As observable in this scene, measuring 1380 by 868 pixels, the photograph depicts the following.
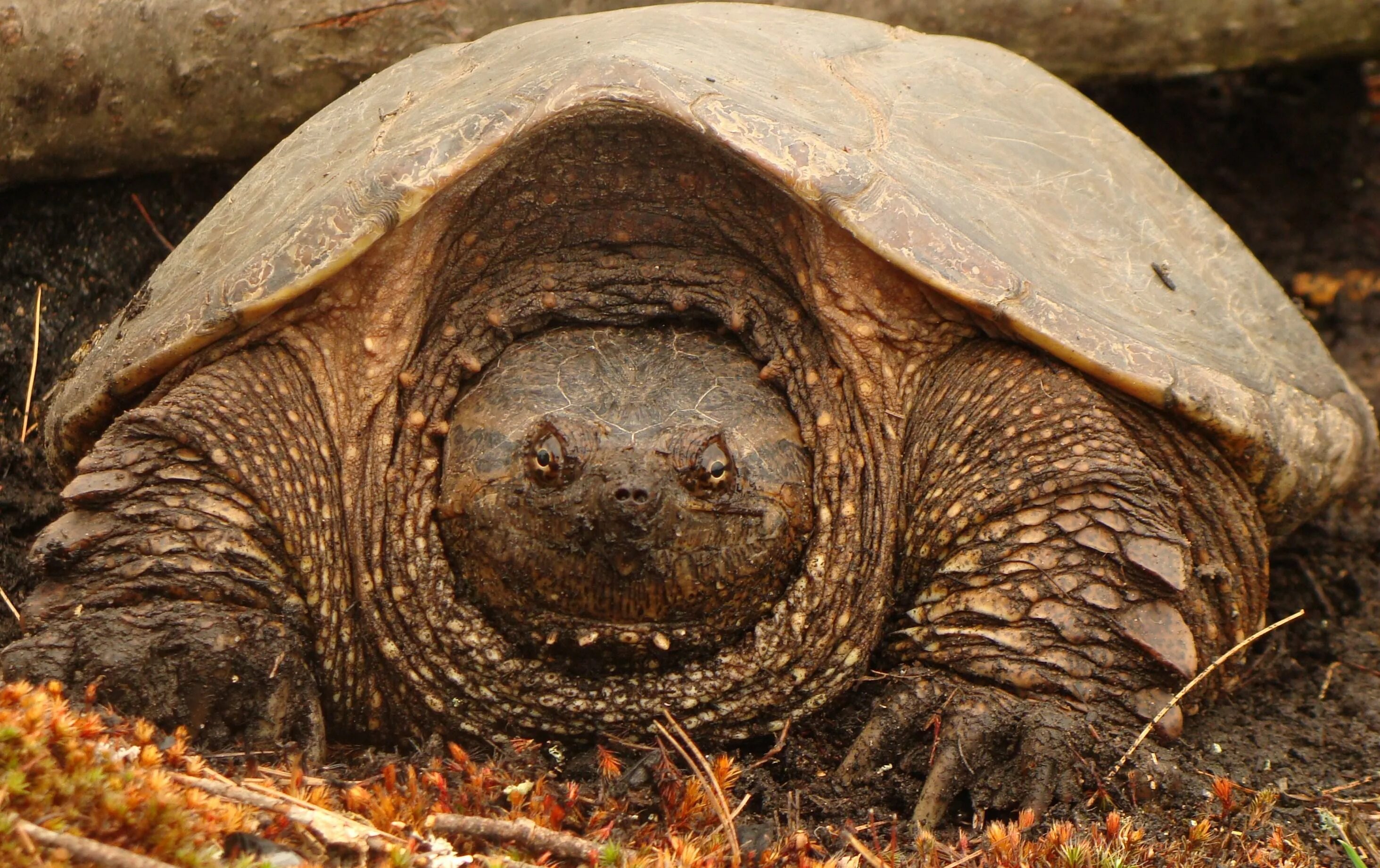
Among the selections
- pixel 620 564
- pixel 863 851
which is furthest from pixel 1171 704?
pixel 620 564

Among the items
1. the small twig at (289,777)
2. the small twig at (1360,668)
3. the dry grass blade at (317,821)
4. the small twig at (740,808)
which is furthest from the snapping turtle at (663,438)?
the dry grass blade at (317,821)

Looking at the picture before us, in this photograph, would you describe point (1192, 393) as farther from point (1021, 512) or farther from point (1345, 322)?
point (1345, 322)

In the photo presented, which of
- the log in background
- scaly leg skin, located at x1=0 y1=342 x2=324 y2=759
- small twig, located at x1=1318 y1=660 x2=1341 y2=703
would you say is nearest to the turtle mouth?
scaly leg skin, located at x1=0 y1=342 x2=324 y2=759

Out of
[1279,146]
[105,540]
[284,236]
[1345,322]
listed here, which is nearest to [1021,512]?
[284,236]

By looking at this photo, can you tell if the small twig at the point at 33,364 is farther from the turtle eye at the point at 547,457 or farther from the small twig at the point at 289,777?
the turtle eye at the point at 547,457

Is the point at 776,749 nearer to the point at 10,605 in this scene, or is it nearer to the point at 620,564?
the point at 620,564

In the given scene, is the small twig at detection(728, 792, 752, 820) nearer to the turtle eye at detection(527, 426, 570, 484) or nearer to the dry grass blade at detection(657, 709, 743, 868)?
the dry grass blade at detection(657, 709, 743, 868)
